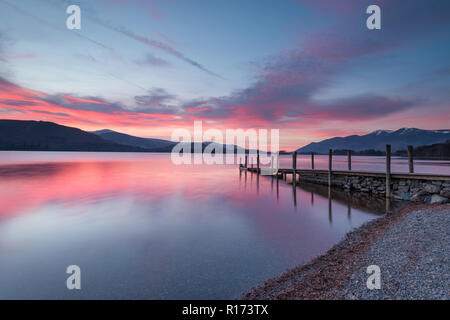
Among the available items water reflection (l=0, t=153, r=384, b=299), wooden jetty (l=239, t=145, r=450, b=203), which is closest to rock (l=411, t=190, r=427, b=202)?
wooden jetty (l=239, t=145, r=450, b=203)

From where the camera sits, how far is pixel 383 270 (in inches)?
200

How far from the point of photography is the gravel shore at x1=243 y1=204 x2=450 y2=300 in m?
4.19

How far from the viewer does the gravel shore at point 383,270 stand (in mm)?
4191

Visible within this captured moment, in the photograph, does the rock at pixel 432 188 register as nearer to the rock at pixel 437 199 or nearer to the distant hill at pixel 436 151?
the rock at pixel 437 199

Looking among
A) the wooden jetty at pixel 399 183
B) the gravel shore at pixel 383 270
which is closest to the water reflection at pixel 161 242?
the gravel shore at pixel 383 270

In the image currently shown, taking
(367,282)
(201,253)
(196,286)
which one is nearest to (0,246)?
(201,253)

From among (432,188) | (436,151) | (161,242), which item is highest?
(436,151)

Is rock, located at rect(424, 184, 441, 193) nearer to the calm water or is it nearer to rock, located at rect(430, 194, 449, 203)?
rock, located at rect(430, 194, 449, 203)

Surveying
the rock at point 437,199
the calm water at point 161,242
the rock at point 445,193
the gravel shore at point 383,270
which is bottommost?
the calm water at point 161,242

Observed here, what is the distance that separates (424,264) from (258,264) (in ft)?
13.6

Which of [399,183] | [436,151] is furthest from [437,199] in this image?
[436,151]

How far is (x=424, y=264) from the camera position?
4.97 metres

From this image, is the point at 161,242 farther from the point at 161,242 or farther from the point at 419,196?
the point at 419,196
